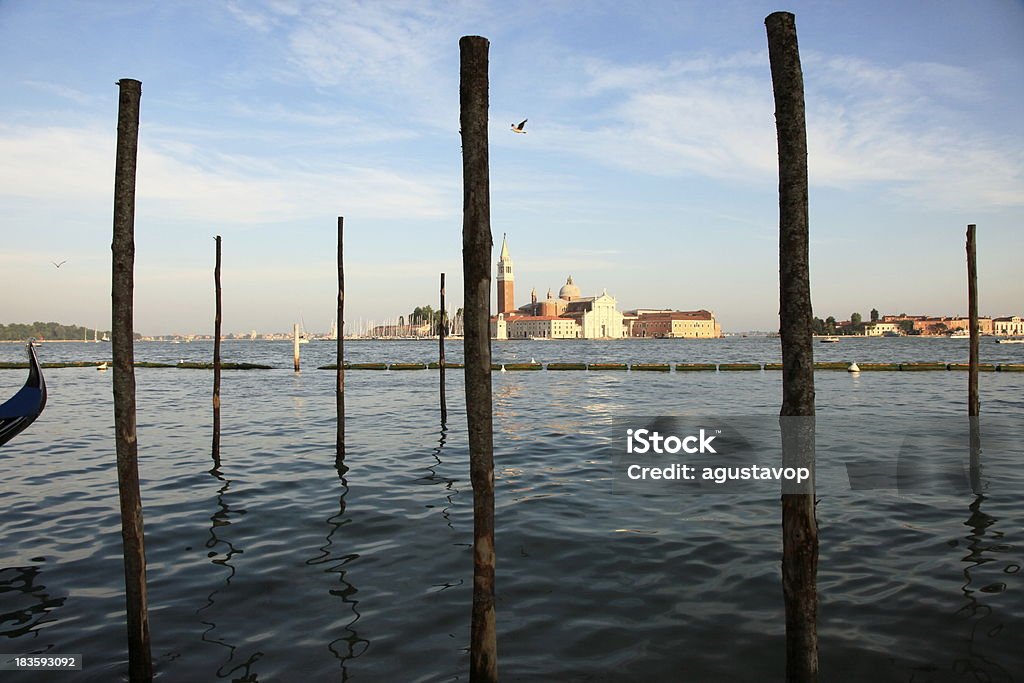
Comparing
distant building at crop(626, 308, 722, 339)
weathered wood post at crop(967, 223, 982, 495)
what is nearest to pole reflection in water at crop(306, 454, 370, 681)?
weathered wood post at crop(967, 223, 982, 495)

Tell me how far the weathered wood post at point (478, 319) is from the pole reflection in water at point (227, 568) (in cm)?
174

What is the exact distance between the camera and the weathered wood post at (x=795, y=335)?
4.16 m

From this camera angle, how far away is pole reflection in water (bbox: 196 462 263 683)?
4984 millimetres

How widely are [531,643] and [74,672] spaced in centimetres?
336

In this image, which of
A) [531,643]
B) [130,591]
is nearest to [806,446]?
[531,643]

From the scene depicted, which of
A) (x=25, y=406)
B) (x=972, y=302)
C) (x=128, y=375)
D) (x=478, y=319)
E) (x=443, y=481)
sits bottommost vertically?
(x=443, y=481)

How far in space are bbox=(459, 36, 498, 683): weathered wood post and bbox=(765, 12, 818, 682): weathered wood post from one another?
185 cm

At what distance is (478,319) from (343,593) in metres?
3.51

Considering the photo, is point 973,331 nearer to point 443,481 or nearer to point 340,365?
point 443,481

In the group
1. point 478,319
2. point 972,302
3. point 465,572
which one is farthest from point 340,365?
point 972,302

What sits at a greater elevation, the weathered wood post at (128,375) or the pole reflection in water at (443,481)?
the weathered wood post at (128,375)

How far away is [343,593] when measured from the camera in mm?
6531

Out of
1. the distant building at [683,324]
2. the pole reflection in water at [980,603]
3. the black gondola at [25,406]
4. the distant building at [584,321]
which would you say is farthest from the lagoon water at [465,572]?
the distant building at [683,324]

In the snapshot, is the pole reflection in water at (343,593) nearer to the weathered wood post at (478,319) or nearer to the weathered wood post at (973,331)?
the weathered wood post at (478,319)
